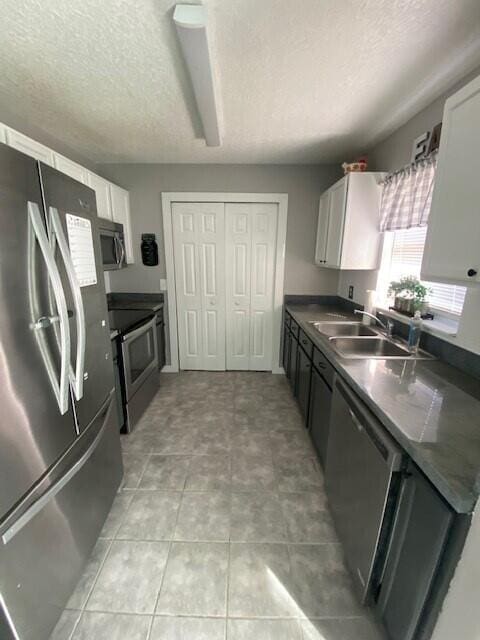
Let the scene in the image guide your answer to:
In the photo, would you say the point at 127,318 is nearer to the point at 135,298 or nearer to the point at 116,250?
the point at 116,250

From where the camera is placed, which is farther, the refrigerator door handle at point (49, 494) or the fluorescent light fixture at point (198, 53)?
the fluorescent light fixture at point (198, 53)

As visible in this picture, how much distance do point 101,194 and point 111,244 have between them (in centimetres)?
49

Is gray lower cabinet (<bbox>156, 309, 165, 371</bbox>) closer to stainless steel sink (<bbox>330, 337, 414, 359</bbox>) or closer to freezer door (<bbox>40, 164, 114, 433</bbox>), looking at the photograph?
freezer door (<bbox>40, 164, 114, 433</bbox>)

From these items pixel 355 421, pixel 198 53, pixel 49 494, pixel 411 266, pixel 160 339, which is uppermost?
pixel 198 53

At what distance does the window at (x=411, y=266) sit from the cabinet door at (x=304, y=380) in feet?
2.96

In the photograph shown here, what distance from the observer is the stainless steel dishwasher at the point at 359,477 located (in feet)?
3.30

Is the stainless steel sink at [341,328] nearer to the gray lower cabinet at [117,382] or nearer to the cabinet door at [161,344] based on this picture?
the gray lower cabinet at [117,382]

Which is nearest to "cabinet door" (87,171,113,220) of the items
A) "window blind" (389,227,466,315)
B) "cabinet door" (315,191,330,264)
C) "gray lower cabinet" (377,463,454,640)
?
"cabinet door" (315,191,330,264)

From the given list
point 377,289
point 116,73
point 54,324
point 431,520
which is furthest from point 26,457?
point 377,289

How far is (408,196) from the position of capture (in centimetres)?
184

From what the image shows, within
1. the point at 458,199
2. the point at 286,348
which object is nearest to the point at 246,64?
the point at 458,199

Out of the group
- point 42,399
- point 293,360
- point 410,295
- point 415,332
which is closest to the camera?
point 42,399

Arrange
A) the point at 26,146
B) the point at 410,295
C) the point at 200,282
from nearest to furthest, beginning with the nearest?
the point at 26,146, the point at 410,295, the point at 200,282

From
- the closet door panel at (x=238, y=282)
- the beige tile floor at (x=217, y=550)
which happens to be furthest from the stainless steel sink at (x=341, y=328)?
the closet door panel at (x=238, y=282)
